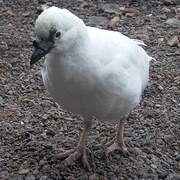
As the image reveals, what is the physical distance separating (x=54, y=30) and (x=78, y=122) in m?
1.96

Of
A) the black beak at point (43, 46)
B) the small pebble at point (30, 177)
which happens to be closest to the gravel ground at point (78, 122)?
the small pebble at point (30, 177)

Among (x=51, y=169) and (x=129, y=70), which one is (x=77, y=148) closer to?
(x=51, y=169)

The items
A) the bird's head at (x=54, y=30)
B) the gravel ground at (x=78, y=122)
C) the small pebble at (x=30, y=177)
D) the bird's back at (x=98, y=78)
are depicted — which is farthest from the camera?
the gravel ground at (x=78, y=122)

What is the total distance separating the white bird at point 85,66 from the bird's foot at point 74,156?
553 millimetres

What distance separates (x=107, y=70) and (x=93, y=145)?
1.32 meters

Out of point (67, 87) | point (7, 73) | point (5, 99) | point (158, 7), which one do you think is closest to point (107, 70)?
point (67, 87)

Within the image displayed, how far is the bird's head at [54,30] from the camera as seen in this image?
12.0ft

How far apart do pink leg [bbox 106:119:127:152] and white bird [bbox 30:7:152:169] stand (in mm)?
650

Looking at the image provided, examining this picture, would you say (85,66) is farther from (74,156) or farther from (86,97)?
(74,156)

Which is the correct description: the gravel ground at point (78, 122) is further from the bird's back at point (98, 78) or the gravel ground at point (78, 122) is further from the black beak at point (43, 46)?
the black beak at point (43, 46)

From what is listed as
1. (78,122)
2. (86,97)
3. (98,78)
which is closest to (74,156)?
(78,122)

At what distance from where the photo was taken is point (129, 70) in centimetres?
430

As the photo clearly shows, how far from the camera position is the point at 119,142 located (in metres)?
5.06

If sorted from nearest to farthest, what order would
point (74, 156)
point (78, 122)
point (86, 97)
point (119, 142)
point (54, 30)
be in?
point (54, 30)
point (86, 97)
point (74, 156)
point (119, 142)
point (78, 122)
